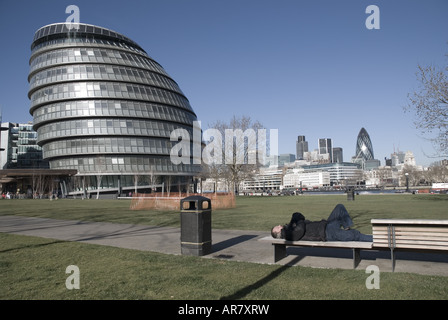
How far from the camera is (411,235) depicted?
6188 mm

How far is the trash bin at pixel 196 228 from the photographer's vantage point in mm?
8188

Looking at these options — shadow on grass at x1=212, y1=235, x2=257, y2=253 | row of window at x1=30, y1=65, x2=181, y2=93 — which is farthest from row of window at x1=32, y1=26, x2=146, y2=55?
shadow on grass at x1=212, y1=235, x2=257, y2=253

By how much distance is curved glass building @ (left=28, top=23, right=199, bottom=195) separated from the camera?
71.5 m

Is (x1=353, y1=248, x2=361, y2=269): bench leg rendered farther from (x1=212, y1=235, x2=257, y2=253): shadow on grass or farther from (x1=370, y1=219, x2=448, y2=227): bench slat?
(x1=212, y1=235, x2=257, y2=253): shadow on grass

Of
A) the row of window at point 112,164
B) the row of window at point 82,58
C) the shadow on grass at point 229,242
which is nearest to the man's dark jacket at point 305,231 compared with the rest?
the shadow on grass at point 229,242

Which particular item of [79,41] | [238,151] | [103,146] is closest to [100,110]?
[103,146]

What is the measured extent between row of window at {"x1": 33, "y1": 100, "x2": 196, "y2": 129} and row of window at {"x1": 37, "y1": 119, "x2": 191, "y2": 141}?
147 centimetres

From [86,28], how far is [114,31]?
620 cm

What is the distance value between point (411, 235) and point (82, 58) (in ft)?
257

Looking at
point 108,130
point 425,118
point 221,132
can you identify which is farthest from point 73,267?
point 108,130

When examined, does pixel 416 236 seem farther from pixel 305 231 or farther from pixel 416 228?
pixel 305 231

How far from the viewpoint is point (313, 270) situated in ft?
21.1

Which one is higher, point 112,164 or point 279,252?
point 112,164
